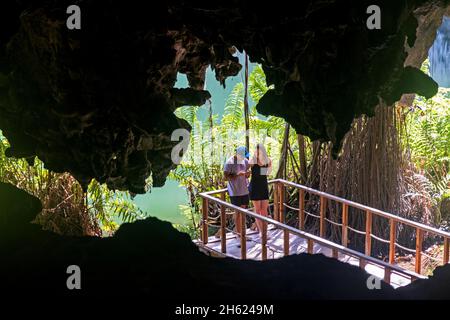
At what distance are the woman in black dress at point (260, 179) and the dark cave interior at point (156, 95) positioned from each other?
2623 millimetres

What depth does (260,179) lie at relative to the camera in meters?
5.95

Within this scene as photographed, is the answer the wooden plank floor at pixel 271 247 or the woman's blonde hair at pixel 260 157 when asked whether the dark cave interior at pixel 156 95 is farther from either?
the woman's blonde hair at pixel 260 157

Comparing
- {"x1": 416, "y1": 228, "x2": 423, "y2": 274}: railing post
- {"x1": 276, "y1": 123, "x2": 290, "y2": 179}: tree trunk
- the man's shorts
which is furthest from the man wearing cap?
{"x1": 416, "y1": 228, "x2": 423, "y2": 274}: railing post

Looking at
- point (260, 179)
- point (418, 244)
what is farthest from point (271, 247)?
point (418, 244)

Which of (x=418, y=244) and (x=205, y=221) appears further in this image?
(x=205, y=221)

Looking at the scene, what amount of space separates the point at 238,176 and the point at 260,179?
0.93 ft

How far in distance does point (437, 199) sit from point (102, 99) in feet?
19.6

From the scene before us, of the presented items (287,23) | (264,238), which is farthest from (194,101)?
(264,238)

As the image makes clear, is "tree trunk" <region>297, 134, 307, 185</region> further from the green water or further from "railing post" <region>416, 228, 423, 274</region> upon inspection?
the green water

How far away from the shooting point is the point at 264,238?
5223 mm

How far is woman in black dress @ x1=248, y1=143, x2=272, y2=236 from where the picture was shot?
229 inches

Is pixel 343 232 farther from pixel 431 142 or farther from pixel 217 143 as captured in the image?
pixel 217 143

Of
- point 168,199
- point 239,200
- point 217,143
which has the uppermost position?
point 217,143

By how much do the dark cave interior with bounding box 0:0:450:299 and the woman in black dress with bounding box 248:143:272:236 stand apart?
2623 mm
